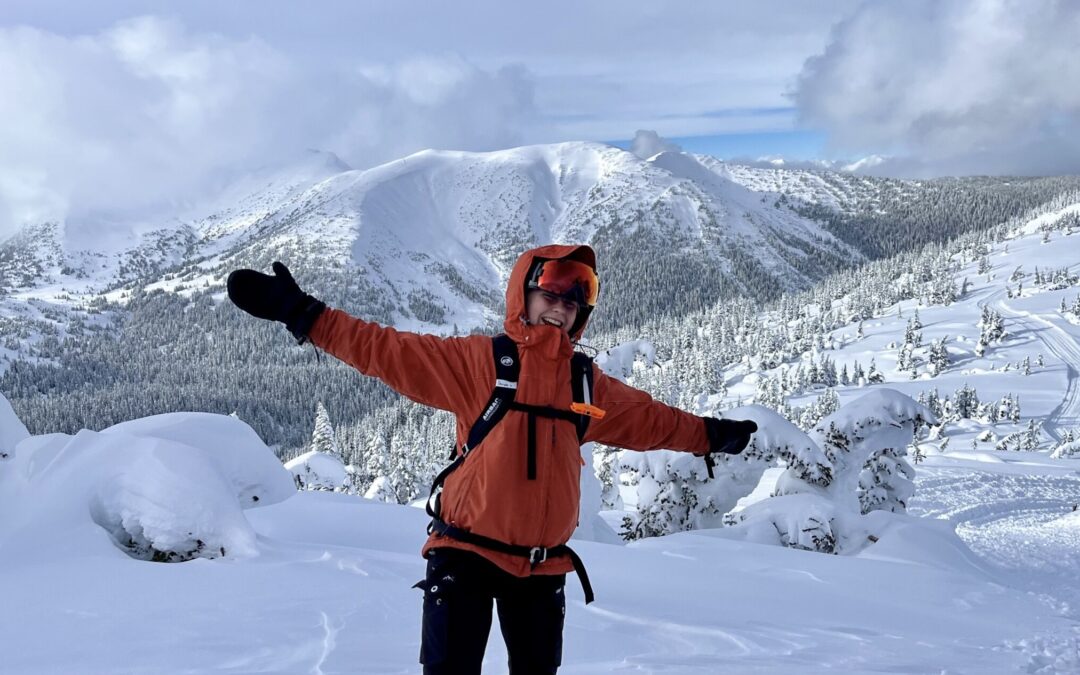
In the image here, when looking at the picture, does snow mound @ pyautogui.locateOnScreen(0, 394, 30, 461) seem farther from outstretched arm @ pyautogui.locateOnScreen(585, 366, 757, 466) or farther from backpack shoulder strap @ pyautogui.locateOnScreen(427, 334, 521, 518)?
outstretched arm @ pyautogui.locateOnScreen(585, 366, 757, 466)

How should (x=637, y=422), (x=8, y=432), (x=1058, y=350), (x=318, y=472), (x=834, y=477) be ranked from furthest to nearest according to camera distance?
(x=1058, y=350)
(x=318, y=472)
(x=834, y=477)
(x=8, y=432)
(x=637, y=422)

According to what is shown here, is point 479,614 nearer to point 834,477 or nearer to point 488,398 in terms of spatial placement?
point 488,398

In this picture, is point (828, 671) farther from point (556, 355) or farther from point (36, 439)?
point (36, 439)

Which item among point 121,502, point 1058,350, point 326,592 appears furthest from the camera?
point 1058,350

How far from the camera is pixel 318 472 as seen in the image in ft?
99.3

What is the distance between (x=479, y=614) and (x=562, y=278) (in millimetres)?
1652

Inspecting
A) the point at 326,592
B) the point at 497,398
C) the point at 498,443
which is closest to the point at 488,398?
the point at 497,398

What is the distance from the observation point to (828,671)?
4.97 m

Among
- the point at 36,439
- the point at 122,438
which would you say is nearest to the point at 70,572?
the point at 122,438

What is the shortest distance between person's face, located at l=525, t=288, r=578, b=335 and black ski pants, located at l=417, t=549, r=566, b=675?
3.84ft

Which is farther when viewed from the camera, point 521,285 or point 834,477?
point 834,477

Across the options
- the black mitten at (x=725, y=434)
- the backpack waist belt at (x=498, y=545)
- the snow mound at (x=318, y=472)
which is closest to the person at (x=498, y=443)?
the backpack waist belt at (x=498, y=545)

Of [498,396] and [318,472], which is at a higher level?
[498,396]

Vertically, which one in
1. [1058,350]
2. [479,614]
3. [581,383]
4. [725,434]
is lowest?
[479,614]
